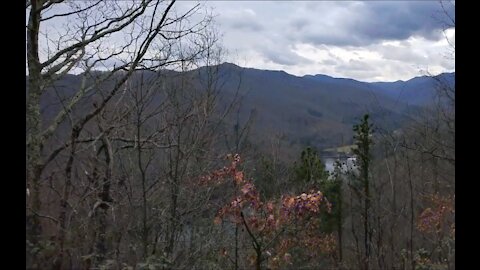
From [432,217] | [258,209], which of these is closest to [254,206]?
[258,209]

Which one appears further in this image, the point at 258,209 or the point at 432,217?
the point at 432,217

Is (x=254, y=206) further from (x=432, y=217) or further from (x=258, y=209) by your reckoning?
(x=432, y=217)

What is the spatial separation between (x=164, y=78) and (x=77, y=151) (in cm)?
108

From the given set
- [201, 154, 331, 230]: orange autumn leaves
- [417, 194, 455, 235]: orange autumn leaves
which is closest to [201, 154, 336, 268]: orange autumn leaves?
[201, 154, 331, 230]: orange autumn leaves

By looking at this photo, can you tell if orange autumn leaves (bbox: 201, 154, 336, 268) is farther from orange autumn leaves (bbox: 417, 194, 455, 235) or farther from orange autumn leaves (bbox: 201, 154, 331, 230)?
orange autumn leaves (bbox: 417, 194, 455, 235)

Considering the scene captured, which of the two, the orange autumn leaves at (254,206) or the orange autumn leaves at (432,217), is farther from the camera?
the orange autumn leaves at (432,217)

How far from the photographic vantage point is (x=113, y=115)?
466cm

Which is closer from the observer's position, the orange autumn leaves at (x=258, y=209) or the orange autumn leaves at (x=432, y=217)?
the orange autumn leaves at (x=258, y=209)

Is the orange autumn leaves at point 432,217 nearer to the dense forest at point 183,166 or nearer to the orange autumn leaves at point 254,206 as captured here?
the dense forest at point 183,166

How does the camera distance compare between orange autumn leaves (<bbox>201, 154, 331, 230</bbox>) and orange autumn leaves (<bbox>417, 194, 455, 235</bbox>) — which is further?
orange autumn leaves (<bbox>417, 194, 455, 235</bbox>)

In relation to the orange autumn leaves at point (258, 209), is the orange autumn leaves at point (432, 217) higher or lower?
lower

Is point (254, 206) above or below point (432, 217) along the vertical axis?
above

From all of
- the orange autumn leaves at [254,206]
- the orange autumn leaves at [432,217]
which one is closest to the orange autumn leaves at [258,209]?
the orange autumn leaves at [254,206]
